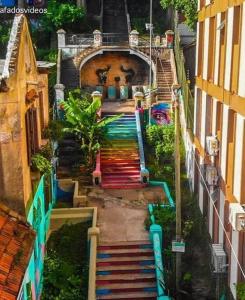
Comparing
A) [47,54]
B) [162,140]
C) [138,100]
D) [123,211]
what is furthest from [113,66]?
[123,211]

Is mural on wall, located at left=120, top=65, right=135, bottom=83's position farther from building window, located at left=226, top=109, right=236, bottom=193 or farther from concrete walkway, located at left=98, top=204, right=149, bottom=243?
building window, located at left=226, top=109, right=236, bottom=193

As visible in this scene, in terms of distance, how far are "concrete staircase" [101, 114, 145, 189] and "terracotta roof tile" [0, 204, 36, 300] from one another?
12271mm

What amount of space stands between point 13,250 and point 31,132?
368 centimetres

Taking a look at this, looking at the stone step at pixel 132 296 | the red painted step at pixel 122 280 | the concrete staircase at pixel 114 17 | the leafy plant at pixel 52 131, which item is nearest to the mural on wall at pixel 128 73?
the concrete staircase at pixel 114 17

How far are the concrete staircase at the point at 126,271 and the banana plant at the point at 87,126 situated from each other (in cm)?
718

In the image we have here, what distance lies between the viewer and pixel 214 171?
49.3 ft

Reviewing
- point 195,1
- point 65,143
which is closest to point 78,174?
point 65,143

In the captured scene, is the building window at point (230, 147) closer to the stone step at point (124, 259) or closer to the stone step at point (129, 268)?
the stone step at point (129, 268)

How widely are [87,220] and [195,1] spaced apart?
52.8 feet

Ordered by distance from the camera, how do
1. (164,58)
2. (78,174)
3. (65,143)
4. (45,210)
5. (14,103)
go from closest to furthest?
1. (14,103)
2. (45,210)
3. (78,174)
4. (65,143)
5. (164,58)

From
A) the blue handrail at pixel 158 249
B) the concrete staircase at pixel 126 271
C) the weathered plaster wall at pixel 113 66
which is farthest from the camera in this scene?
the weathered plaster wall at pixel 113 66

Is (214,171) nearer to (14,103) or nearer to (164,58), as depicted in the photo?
(14,103)

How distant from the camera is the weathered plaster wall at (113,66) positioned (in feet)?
114

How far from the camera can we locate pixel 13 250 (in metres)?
10.2
